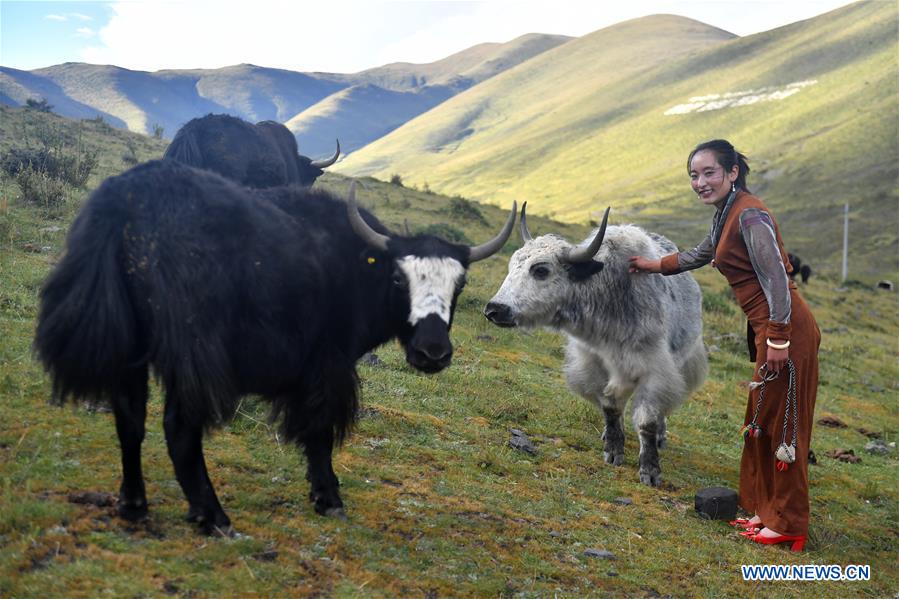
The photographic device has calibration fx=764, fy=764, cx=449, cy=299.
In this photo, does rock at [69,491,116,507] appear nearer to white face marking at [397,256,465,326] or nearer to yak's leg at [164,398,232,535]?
yak's leg at [164,398,232,535]

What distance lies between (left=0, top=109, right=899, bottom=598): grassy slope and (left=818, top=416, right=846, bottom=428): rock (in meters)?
0.61

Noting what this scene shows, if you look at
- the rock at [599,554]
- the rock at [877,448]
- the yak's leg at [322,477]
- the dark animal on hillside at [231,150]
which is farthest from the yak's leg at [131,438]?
the rock at [877,448]

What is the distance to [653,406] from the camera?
19.0 feet

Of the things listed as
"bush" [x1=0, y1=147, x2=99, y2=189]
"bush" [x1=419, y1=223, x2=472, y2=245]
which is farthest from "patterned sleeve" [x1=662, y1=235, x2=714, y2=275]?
"bush" [x1=419, y1=223, x2=472, y2=245]

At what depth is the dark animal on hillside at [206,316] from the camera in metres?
3.27

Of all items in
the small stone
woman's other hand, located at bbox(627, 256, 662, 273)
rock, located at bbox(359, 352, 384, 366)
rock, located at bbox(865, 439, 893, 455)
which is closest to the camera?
woman's other hand, located at bbox(627, 256, 662, 273)

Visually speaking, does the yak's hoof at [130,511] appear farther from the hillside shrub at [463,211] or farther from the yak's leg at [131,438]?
the hillside shrub at [463,211]

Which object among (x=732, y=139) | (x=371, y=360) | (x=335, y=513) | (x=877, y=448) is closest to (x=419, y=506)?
(x=335, y=513)

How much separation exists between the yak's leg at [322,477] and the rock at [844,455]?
5.70m

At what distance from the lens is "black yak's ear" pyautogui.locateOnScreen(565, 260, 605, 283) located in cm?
586

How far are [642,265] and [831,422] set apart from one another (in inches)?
191

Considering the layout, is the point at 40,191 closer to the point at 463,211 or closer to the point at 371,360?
the point at 371,360

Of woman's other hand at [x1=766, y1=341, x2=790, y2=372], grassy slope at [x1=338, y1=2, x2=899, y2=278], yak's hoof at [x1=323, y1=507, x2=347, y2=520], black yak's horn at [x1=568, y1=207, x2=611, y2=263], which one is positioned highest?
grassy slope at [x1=338, y1=2, x2=899, y2=278]

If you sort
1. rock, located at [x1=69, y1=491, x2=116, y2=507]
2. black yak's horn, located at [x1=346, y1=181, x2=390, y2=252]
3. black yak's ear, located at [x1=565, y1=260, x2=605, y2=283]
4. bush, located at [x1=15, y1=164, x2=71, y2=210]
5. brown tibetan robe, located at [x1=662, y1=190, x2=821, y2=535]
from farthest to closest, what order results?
bush, located at [x1=15, y1=164, x2=71, y2=210] < black yak's ear, located at [x1=565, y1=260, x2=605, y2=283] < brown tibetan robe, located at [x1=662, y1=190, x2=821, y2=535] < black yak's horn, located at [x1=346, y1=181, x2=390, y2=252] < rock, located at [x1=69, y1=491, x2=116, y2=507]
